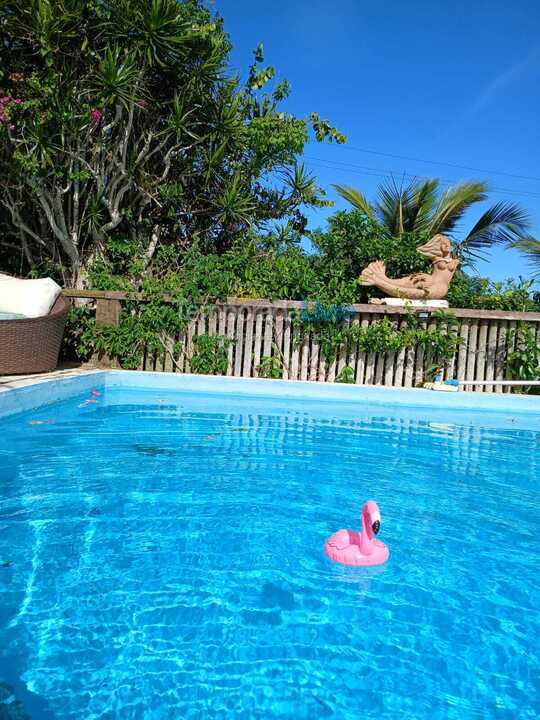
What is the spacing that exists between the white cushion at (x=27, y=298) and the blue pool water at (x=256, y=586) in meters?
2.35

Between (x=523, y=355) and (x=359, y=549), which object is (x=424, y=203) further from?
(x=359, y=549)

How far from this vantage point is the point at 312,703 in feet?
4.44

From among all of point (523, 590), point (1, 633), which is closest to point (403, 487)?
point (523, 590)

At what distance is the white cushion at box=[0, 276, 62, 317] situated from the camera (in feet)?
19.1

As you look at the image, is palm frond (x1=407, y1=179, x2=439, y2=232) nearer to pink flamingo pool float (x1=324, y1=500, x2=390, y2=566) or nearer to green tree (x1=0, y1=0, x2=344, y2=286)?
green tree (x1=0, y1=0, x2=344, y2=286)

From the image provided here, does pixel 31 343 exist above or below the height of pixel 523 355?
below

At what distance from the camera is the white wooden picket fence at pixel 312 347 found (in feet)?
23.1

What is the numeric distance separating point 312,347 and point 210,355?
4.46ft

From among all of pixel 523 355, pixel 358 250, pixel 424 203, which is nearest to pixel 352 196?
pixel 424 203

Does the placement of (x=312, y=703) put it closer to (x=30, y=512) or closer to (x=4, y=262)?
(x=30, y=512)

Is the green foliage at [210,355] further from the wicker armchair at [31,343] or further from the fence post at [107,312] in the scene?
the wicker armchair at [31,343]

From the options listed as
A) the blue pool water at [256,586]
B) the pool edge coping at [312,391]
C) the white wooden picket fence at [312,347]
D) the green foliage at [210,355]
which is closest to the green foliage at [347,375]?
the white wooden picket fence at [312,347]

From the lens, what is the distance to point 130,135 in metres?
8.47

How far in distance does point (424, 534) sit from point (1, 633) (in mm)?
1785
